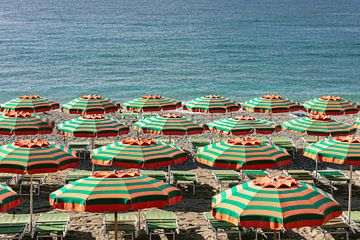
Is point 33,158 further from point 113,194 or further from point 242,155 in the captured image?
point 242,155

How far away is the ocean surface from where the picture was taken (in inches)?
2218

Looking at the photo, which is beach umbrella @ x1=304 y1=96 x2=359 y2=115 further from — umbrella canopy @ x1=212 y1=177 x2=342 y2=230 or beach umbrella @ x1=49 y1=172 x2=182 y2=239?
beach umbrella @ x1=49 y1=172 x2=182 y2=239

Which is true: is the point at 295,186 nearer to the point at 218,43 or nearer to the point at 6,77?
the point at 6,77

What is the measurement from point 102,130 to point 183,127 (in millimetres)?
2356

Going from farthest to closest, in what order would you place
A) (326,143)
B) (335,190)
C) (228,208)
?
(335,190) → (326,143) → (228,208)

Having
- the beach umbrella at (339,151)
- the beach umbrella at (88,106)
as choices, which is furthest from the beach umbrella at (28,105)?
the beach umbrella at (339,151)

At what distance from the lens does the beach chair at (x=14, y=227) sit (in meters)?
9.76

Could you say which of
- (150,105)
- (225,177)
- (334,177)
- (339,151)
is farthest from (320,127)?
(150,105)

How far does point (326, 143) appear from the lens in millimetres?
11680

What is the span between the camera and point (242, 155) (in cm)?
1105

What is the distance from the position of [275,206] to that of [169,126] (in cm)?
829

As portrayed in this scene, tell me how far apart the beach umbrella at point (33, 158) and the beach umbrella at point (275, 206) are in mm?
4155

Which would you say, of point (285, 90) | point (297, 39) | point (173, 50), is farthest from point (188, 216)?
point (297, 39)

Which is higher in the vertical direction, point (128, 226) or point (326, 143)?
point (326, 143)
